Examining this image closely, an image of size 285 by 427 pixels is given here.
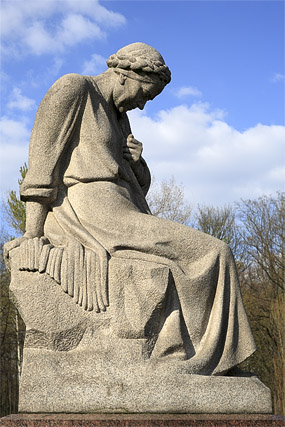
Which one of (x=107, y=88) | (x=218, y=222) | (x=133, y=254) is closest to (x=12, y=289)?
(x=133, y=254)

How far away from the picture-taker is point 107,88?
5.18 metres

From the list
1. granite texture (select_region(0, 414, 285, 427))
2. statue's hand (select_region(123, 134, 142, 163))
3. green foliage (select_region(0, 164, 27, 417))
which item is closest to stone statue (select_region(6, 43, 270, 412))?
granite texture (select_region(0, 414, 285, 427))

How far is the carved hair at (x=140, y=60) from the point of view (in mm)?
4988

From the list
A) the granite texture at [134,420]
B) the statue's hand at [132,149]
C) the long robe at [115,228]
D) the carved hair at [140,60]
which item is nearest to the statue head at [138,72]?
the carved hair at [140,60]

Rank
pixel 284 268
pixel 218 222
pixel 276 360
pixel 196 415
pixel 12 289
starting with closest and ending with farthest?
pixel 196 415 < pixel 12 289 < pixel 276 360 < pixel 284 268 < pixel 218 222

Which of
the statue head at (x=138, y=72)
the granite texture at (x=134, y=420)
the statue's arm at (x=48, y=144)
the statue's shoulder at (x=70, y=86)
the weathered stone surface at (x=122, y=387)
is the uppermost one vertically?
the statue head at (x=138, y=72)

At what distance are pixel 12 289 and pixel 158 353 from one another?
1235 mm

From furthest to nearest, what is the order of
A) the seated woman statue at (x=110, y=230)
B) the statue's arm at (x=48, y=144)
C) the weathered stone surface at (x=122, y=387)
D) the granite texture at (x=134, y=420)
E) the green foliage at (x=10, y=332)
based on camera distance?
the green foliage at (x=10, y=332) → the statue's arm at (x=48, y=144) → the seated woman statue at (x=110, y=230) → the weathered stone surface at (x=122, y=387) → the granite texture at (x=134, y=420)

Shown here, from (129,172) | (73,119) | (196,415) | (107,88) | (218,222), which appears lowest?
(196,415)

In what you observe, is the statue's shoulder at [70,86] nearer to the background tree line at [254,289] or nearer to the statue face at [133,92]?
the statue face at [133,92]

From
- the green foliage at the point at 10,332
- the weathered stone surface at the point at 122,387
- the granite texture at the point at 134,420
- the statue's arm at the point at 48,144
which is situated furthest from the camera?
the green foliage at the point at 10,332

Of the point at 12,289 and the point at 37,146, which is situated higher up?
the point at 37,146

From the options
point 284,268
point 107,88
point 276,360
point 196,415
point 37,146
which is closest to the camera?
point 196,415

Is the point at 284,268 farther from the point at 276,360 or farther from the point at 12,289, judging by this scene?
the point at 12,289
